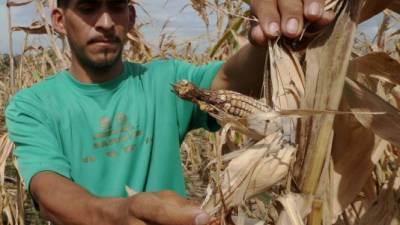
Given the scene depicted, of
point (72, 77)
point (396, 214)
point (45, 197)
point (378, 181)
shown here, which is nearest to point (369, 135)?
point (396, 214)

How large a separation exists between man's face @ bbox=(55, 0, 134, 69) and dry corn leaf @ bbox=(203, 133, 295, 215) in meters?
0.99

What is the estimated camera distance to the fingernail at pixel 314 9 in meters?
1.06

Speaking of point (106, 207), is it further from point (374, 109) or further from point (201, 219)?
point (374, 109)

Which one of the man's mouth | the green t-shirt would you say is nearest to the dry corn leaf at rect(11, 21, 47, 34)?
the green t-shirt

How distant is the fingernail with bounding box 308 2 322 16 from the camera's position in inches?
41.6

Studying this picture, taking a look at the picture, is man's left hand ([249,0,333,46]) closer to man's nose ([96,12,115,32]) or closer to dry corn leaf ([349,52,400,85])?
dry corn leaf ([349,52,400,85])

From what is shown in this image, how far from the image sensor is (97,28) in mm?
1884

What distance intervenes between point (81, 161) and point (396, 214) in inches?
39.6

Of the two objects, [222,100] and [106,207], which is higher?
[222,100]

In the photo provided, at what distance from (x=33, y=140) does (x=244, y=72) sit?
2.19ft

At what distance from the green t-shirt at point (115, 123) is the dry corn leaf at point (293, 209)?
0.88 meters

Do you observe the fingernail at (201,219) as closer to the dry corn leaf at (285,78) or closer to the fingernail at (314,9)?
the dry corn leaf at (285,78)

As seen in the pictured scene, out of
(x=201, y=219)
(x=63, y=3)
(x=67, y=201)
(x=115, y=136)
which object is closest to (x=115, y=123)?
(x=115, y=136)

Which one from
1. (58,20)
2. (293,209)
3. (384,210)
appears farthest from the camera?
(58,20)
